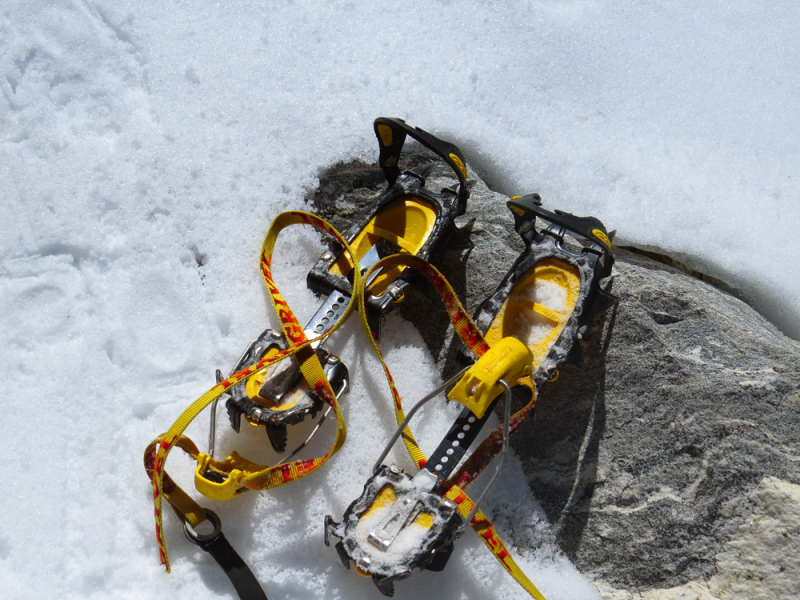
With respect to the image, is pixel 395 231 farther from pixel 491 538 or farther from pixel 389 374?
pixel 491 538

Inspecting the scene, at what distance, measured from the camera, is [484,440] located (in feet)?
7.60

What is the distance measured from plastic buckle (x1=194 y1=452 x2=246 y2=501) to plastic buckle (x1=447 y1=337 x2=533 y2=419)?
2.38 feet

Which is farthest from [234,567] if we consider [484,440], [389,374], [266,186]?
[266,186]

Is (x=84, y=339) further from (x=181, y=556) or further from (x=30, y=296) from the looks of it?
(x=181, y=556)

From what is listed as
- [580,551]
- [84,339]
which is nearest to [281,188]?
[84,339]

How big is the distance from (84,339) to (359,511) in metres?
1.16

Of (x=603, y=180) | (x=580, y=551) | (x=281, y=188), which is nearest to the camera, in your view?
(x=580, y=551)

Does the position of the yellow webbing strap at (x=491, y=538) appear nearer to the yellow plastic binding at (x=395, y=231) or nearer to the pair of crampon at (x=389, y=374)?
the pair of crampon at (x=389, y=374)

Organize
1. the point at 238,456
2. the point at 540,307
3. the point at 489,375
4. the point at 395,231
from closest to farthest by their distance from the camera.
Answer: the point at 489,375 < the point at 238,456 < the point at 540,307 < the point at 395,231

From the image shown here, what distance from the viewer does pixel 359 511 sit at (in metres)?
2.12

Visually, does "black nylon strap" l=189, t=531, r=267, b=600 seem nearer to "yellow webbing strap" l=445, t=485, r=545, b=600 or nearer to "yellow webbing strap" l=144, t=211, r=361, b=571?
"yellow webbing strap" l=144, t=211, r=361, b=571

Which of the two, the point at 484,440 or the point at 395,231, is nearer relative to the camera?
the point at 484,440

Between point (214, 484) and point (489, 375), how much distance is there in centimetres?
92

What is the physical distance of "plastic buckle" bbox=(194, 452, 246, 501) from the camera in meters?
2.13
